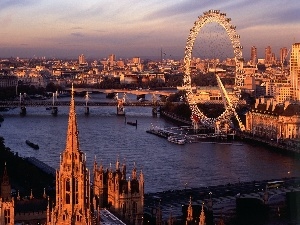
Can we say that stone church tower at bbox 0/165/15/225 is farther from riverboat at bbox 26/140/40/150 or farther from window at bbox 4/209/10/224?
riverboat at bbox 26/140/40/150

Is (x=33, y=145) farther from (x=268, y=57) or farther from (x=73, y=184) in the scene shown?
(x=268, y=57)

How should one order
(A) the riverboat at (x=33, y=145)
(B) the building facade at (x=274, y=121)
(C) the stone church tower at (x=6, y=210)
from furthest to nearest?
(B) the building facade at (x=274, y=121), (A) the riverboat at (x=33, y=145), (C) the stone church tower at (x=6, y=210)

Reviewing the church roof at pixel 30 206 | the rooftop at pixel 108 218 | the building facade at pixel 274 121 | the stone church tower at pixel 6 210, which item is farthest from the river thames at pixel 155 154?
the rooftop at pixel 108 218

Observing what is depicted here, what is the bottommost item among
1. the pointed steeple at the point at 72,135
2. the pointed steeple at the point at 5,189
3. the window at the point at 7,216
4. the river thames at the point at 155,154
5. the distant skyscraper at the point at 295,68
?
the river thames at the point at 155,154

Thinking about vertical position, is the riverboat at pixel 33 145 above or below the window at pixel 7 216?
below

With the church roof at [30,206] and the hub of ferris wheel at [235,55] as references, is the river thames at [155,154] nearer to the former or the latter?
the hub of ferris wheel at [235,55]

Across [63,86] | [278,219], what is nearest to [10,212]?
[278,219]

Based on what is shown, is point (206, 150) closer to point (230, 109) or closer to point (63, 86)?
point (230, 109)

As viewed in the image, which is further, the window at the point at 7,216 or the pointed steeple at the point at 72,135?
the window at the point at 7,216

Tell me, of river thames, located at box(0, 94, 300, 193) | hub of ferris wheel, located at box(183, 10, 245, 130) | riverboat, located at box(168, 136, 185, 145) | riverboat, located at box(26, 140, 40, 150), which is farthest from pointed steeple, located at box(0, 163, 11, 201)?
hub of ferris wheel, located at box(183, 10, 245, 130)
